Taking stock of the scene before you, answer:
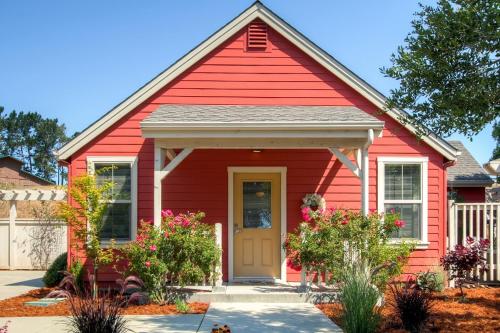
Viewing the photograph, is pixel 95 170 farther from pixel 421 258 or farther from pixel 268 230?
pixel 421 258

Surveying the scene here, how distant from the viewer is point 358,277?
624cm

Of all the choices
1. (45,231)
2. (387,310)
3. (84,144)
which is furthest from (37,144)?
(387,310)

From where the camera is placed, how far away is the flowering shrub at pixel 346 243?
913 centimetres

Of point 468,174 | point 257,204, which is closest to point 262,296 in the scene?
point 257,204

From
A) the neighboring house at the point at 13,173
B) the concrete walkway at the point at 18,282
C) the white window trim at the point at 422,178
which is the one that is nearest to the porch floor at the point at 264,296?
the white window trim at the point at 422,178

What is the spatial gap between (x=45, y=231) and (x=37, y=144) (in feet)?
203

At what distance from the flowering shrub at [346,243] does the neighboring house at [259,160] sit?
5.13 ft

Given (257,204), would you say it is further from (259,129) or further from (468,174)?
(468,174)

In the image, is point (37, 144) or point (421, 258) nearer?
point (421, 258)

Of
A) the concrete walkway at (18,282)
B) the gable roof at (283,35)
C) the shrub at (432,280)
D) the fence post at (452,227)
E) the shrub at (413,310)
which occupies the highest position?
the gable roof at (283,35)

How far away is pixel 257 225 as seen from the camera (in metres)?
11.2

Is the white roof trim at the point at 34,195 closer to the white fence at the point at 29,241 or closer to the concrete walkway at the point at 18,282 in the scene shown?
the white fence at the point at 29,241

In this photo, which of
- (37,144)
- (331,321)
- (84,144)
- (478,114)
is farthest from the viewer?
(37,144)

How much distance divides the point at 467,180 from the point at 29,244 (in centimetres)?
1272
